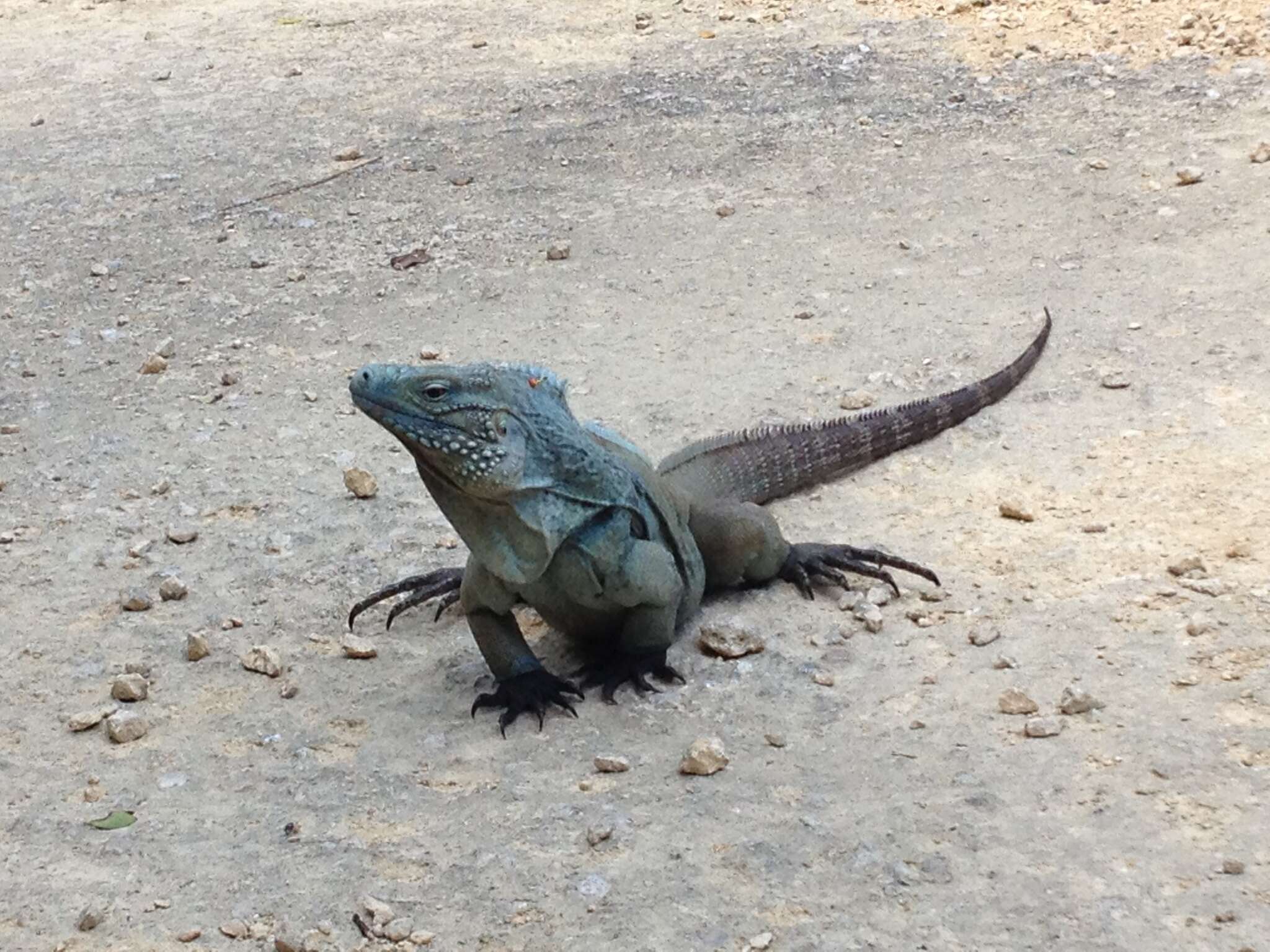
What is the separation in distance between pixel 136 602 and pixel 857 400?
10.00 ft

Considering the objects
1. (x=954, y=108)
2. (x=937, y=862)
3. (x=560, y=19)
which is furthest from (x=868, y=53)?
(x=937, y=862)

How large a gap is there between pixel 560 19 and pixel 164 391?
5904mm

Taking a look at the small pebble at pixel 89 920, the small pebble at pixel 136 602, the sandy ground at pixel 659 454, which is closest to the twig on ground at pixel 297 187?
the sandy ground at pixel 659 454

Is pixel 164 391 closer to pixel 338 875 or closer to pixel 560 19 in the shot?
pixel 338 875

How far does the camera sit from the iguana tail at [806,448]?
558 centimetres

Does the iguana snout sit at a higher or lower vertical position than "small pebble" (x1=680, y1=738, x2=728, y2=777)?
higher

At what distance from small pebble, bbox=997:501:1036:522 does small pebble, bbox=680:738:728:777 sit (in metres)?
1.79

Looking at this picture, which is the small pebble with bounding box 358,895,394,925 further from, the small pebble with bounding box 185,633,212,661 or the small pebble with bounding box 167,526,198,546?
the small pebble with bounding box 167,526,198,546

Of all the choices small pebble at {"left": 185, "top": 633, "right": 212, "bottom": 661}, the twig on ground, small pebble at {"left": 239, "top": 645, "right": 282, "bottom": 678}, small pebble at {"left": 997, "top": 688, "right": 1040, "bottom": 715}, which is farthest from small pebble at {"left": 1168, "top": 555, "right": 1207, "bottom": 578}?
the twig on ground

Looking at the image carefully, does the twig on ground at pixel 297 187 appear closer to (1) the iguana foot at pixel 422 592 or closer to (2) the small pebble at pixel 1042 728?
(1) the iguana foot at pixel 422 592

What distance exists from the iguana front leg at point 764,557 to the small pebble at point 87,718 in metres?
1.91

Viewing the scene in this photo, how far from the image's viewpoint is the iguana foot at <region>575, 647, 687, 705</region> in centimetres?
462

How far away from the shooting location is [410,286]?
8031 mm

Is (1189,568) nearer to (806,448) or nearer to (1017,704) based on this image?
(1017,704)
